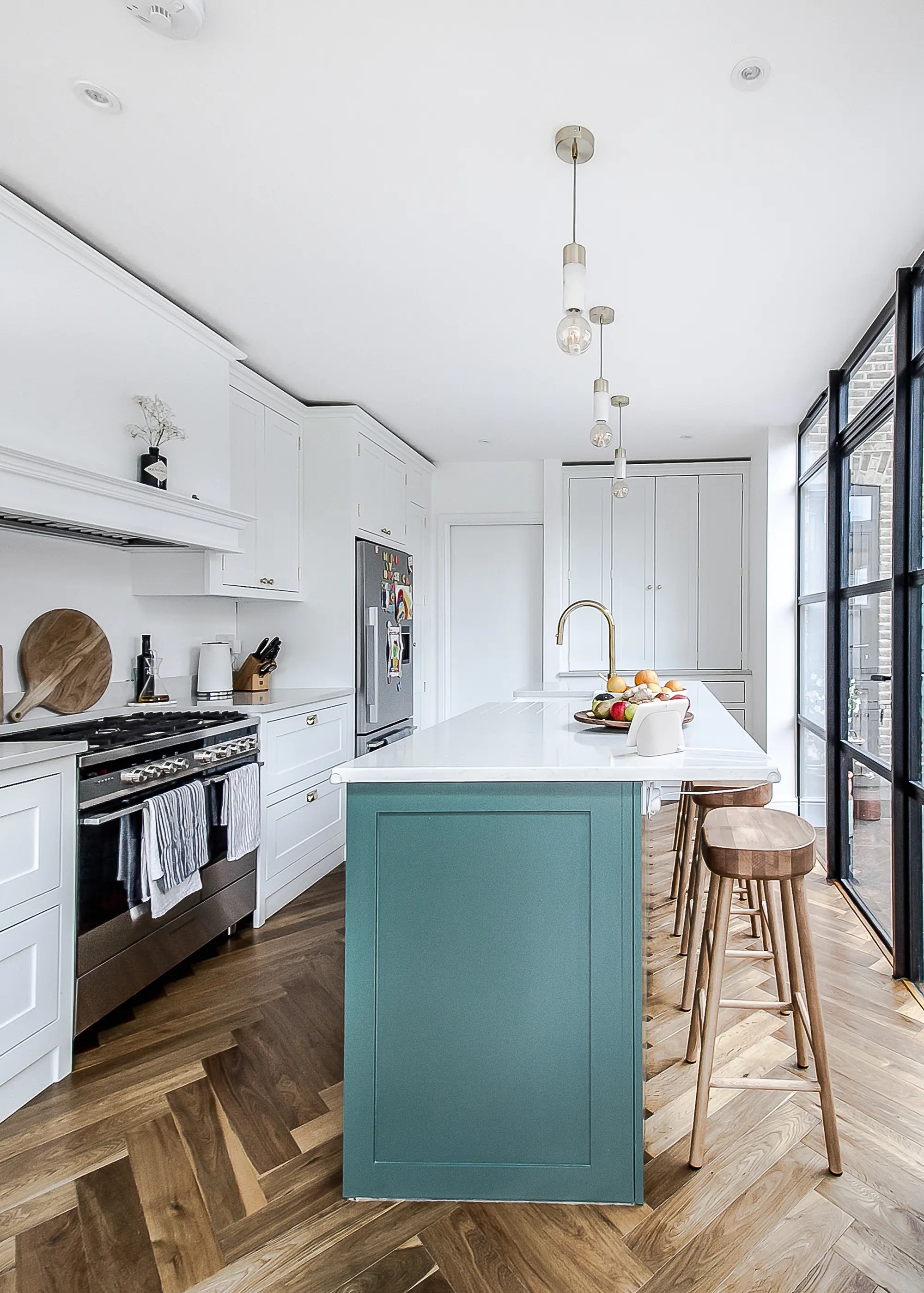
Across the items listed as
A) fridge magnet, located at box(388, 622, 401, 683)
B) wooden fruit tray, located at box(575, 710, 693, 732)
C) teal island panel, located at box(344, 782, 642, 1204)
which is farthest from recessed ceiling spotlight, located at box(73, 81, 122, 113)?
fridge magnet, located at box(388, 622, 401, 683)

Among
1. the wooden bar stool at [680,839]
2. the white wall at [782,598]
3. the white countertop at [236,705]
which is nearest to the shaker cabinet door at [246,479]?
the white countertop at [236,705]

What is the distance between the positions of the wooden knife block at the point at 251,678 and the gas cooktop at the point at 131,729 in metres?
0.65

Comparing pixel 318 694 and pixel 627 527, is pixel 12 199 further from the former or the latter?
pixel 627 527

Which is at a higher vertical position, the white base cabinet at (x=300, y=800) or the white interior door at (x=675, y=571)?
the white interior door at (x=675, y=571)

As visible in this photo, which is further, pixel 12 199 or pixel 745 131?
pixel 12 199

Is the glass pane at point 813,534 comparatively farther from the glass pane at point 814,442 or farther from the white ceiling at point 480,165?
the white ceiling at point 480,165

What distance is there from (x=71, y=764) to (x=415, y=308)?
2.09 m

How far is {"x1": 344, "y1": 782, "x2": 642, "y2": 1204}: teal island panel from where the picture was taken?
1.69 meters

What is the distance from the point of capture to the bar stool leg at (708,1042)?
176cm

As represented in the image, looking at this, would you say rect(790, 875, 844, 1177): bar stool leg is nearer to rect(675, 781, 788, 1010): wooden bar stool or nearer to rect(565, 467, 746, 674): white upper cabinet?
rect(675, 781, 788, 1010): wooden bar stool

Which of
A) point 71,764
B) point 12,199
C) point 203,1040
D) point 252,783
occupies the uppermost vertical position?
point 12,199

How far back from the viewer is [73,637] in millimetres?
3059

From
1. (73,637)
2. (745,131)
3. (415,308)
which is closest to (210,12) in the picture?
(745,131)

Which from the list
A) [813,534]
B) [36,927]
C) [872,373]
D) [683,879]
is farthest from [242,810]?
[813,534]
